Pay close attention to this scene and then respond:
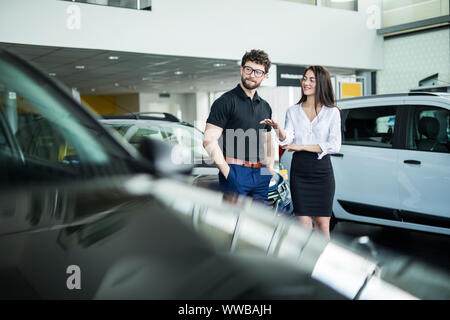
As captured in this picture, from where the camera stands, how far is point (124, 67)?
592 inches

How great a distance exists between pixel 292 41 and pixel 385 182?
33.2 feet

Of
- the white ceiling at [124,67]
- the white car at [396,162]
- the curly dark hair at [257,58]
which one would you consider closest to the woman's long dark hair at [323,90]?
the curly dark hair at [257,58]

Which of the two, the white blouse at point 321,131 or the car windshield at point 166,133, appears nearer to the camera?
the white blouse at point 321,131

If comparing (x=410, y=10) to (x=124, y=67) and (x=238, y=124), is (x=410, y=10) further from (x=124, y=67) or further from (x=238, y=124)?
(x=238, y=124)

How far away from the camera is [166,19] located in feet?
38.6

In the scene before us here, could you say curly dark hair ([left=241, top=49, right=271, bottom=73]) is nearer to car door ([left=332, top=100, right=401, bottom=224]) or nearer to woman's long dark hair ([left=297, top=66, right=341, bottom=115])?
woman's long dark hair ([left=297, top=66, right=341, bottom=115])

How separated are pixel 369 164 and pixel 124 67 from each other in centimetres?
1172

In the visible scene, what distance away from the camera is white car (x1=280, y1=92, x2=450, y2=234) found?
13.9 feet

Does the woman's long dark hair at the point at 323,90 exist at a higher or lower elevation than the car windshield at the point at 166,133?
higher

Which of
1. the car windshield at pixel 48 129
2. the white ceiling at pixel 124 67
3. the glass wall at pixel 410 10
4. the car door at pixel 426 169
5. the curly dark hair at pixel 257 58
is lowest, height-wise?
the car door at pixel 426 169

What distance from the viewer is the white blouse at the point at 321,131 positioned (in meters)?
3.04

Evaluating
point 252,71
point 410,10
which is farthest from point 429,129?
point 410,10

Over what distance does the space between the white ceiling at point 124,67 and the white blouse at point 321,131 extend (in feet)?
26.2

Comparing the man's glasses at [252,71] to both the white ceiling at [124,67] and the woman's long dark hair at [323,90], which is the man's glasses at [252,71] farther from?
the white ceiling at [124,67]
